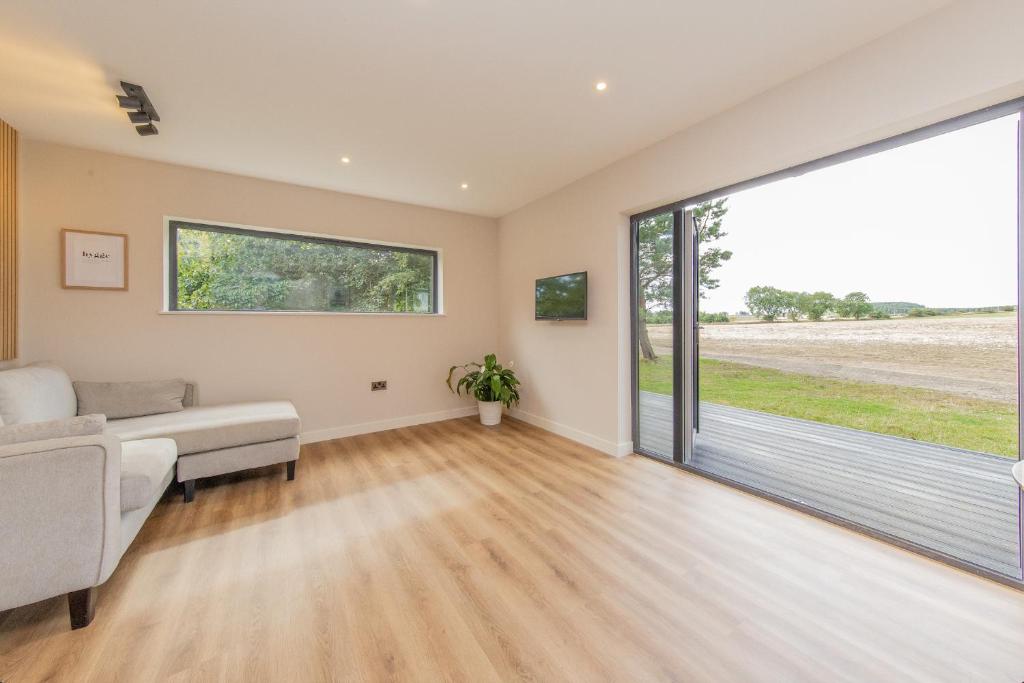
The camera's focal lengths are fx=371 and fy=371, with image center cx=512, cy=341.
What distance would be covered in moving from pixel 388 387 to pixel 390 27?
335 centimetres

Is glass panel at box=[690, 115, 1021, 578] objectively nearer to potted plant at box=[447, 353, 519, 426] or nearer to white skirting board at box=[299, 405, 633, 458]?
white skirting board at box=[299, 405, 633, 458]

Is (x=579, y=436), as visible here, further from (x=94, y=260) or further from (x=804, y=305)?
(x=94, y=260)

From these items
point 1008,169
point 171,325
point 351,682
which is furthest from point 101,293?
point 1008,169

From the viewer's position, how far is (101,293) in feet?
9.98

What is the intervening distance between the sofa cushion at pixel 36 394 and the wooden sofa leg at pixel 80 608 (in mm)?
1144

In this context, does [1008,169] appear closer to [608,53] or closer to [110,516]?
[608,53]

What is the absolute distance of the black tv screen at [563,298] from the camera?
3.60m

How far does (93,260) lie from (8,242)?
1.35 feet

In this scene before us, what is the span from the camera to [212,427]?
8.54 ft

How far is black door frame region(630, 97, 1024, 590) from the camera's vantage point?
1.69 m

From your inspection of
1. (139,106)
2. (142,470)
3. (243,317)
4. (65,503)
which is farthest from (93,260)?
(65,503)

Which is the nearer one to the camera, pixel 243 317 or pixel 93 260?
pixel 93 260

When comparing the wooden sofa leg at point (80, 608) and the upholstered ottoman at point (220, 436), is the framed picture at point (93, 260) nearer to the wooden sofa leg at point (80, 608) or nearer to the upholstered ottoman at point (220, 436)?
the upholstered ottoman at point (220, 436)

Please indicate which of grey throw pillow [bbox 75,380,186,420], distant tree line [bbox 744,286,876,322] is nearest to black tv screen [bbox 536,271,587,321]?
distant tree line [bbox 744,286,876,322]
